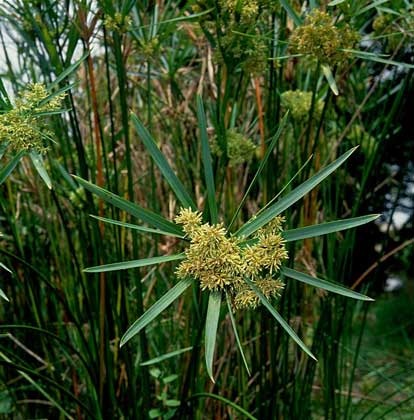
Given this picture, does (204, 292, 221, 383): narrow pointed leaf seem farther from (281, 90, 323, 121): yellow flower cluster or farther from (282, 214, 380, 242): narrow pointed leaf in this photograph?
(281, 90, 323, 121): yellow flower cluster

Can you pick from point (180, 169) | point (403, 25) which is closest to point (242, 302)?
point (403, 25)

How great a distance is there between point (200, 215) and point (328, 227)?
152 mm

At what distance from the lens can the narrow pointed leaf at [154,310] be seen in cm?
77

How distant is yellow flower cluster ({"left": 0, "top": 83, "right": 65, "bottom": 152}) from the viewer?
0.85 metres

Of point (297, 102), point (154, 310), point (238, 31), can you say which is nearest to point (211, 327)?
point (154, 310)

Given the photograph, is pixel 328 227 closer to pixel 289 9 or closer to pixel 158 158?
pixel 158 158

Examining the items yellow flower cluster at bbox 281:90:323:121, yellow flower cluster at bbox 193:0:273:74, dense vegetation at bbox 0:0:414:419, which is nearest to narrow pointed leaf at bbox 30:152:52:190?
dense vegetation at bbox 0:0:414:419

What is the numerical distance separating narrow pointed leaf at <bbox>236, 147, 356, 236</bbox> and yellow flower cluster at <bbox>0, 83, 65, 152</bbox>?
0.28m

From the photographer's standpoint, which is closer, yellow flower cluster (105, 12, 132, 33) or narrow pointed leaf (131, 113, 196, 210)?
narrow pointed leaf (131, 113, 196, 210)

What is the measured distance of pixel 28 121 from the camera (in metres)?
0.87

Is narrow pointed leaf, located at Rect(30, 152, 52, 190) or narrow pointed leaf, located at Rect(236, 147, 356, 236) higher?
narrow pointed leaf, located at Rect(30, 152, 52, 190)

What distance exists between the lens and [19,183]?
1.99 m

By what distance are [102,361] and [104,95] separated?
4.95 ft

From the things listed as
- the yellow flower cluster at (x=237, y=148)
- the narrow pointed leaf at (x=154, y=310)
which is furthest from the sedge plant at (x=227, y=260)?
the yellow flower cluster at (x=237, y=148)
